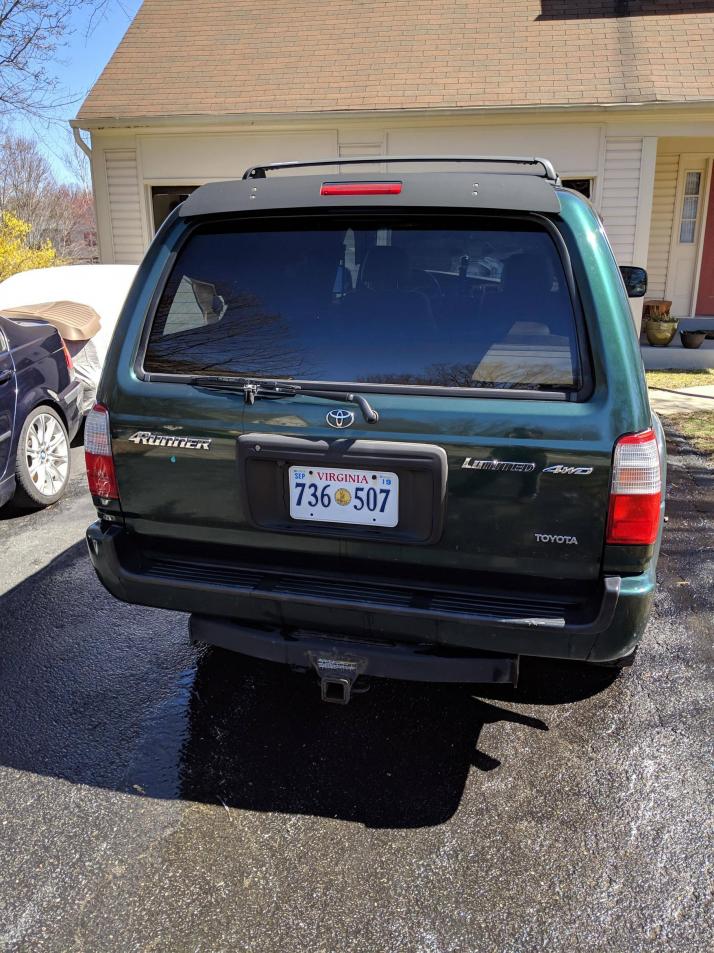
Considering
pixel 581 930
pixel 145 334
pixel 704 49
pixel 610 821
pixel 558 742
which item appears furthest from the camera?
pixel 704 49

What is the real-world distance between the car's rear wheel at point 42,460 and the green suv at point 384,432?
2.85 m

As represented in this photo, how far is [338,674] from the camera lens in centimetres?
252

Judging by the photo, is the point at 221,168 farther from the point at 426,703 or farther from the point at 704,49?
the point at 426,703

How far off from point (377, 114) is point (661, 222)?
5568 millimetres

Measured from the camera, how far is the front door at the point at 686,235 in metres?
12.8

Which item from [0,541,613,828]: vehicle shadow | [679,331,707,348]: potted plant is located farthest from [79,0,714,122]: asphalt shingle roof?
[0,541,613,828]: vehicle shadow

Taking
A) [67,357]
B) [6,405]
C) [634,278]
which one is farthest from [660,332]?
[6,405]

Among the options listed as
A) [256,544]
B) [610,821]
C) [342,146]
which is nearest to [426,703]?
[610,821]

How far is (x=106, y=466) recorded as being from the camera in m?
2.68

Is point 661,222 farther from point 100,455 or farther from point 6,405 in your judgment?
point 100,455

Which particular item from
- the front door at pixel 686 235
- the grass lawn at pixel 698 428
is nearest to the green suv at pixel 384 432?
the grass lawn at pixel 698 428

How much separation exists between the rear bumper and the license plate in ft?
0.76

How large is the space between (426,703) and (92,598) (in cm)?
203

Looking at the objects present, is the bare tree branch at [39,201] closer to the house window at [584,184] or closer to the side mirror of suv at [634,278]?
the house window at [584,184]
